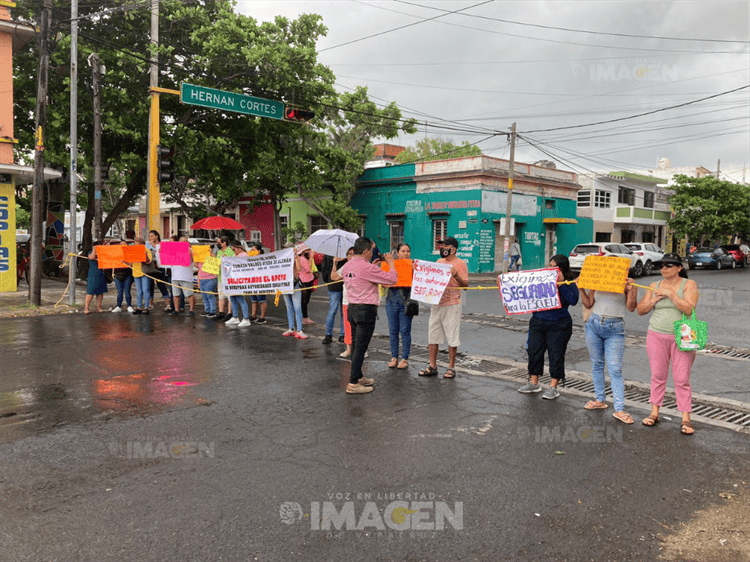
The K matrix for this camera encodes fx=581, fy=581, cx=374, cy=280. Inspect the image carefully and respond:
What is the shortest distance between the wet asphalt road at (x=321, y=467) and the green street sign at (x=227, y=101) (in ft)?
28.3

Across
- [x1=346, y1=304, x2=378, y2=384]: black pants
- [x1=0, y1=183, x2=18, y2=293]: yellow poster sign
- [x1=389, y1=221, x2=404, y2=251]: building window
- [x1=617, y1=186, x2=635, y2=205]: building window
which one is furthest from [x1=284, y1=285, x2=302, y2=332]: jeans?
[x1=617, y1=186, x2=635, y2=205]: building window

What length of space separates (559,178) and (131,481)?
3346 cm

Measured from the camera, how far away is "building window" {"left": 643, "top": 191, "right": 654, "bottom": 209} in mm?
45344

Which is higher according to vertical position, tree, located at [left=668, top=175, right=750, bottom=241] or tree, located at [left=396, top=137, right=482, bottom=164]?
tree, located at [left=396, top=137, right=482, bottom=164]

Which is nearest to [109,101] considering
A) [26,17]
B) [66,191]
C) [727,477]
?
[26,17]

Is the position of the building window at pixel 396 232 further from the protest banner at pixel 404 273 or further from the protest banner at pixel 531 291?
the protest banner at pixel 531 291

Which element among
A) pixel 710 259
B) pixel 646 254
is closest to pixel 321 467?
pixel 646 254

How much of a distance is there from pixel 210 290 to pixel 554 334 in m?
8.47

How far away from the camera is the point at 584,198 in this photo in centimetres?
4162

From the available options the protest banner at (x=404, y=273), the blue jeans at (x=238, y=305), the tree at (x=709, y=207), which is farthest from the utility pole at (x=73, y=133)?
the tree at (x=709, y=207)

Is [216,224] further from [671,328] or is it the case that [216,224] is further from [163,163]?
[671,328]

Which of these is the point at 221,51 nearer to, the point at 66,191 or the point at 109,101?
the point at 109,101

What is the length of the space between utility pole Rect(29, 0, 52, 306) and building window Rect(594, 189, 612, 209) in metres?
36.0

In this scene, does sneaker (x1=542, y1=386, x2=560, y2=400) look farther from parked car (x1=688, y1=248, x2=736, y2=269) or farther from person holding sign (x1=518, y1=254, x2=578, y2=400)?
parked car (x1=688, y1=248, x2=736, y2=269)
